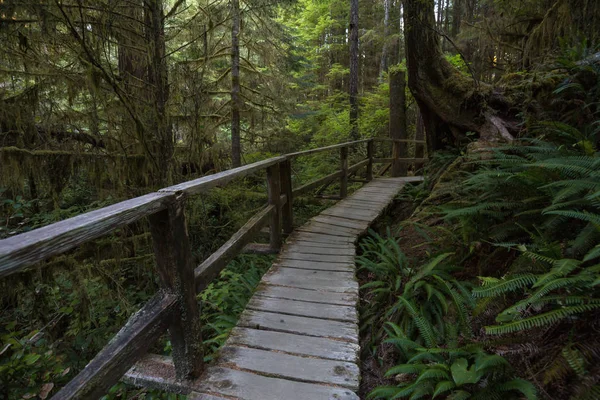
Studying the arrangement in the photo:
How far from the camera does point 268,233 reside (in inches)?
176

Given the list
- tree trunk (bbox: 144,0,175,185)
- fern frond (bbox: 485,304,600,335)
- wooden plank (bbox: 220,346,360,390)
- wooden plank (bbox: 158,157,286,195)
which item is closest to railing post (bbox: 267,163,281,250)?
wooden plank (bbox: 158,157,286,195)

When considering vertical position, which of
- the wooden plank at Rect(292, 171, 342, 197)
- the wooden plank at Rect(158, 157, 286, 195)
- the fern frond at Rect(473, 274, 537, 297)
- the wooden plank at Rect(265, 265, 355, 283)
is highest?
the wooden plank at Rect(158, 157, 286, 195)

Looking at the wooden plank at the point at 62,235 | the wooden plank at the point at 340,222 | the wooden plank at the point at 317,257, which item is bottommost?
the wooden plank at the point at 317,257

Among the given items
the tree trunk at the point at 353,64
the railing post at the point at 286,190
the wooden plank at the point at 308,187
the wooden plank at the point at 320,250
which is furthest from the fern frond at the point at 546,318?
the tree trunk at the point at 353,64

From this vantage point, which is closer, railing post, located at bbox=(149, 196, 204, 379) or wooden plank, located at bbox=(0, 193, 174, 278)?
wooden plank, located at bbox=(0, 193, 174, 278)

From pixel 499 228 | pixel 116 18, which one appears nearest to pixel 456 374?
pixel 499 228

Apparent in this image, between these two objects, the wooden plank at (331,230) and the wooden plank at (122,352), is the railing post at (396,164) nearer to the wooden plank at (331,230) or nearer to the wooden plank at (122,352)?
the wooden plank at (331,230)

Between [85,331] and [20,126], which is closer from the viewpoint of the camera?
[20,126]

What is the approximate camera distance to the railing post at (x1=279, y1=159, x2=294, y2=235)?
15.3 ft

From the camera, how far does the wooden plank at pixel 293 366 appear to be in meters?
2.19

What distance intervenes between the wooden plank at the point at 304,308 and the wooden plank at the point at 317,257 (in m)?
1.01

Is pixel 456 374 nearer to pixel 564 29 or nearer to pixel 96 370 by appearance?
pixel 96 370

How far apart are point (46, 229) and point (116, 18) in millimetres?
4384

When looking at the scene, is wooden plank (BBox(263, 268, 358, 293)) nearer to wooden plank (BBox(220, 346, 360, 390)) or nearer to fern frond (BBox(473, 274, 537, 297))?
wooden plank (BBox(220, 346, 360, 390))
